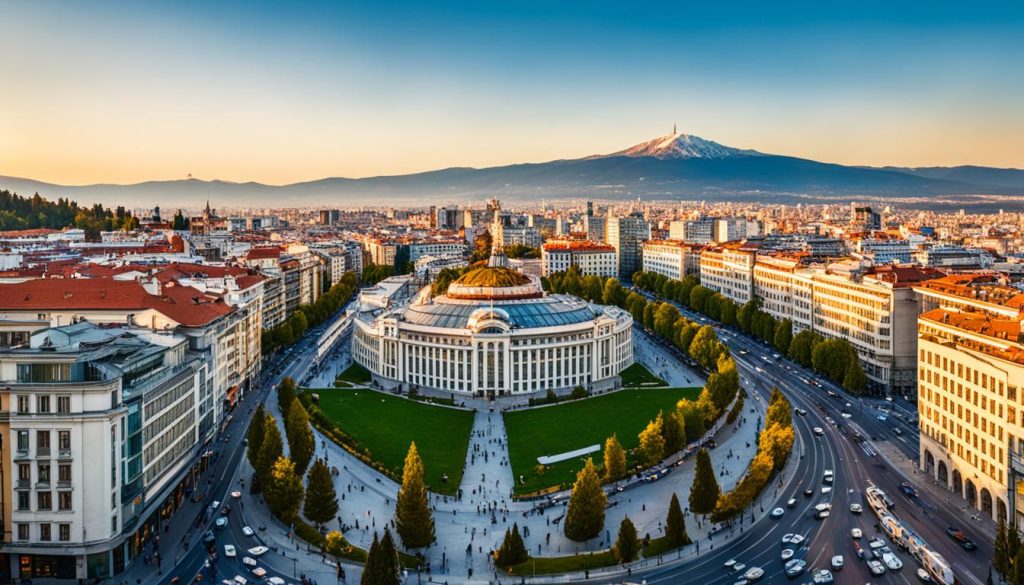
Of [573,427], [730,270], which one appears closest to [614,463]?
[573,427]

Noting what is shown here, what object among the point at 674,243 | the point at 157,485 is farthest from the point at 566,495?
the point at 674,243

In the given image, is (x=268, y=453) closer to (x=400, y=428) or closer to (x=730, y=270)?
(x=400, y=428)

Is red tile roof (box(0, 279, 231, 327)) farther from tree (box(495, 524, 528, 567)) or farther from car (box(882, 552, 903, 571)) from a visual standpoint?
car (box(882, 552, 903, 571))

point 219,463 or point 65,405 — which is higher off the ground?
point 65,405

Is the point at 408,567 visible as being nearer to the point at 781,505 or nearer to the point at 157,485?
the point at 157,485

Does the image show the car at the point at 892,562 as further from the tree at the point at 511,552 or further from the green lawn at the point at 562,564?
the tree at the point at 511,552

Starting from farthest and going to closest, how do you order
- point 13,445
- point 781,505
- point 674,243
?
1. point 674,243
2. point 781,505
3. point 13,445
